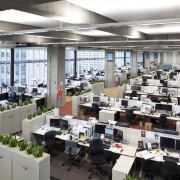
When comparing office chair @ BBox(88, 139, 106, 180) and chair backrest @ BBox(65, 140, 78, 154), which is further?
chair backrest @ BBox(65, 140, 78, 154)

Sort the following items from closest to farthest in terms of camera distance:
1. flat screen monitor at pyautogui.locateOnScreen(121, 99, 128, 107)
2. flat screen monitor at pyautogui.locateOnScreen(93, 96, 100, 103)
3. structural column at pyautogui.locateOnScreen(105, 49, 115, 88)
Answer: flat screen monitor at pyautogui.locateOnScreen(121, 99, 128, 107)
flat screen monitor at pyautogui.locateOnScreen(93, 96, 100, 103)
structural column at pyautogui.locateOnScreen(105, 49, 115, 88)

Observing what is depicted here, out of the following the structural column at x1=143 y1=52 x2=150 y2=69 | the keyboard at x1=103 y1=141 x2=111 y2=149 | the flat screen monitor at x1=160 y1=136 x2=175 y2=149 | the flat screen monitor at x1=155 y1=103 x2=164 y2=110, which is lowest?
the keyboard at x1=103 y1=141 x2=111 y2=149

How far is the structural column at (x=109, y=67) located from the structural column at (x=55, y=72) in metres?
7.48

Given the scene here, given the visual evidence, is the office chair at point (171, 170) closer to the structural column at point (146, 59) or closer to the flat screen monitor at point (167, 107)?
the flat screen monitor at point (167, 107)

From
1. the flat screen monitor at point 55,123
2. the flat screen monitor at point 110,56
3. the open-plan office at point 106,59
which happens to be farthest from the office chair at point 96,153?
the flat screen monitor at point 110,56

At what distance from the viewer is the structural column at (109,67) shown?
19.7 meters

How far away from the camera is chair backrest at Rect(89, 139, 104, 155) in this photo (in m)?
6.05

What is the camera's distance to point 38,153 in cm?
514

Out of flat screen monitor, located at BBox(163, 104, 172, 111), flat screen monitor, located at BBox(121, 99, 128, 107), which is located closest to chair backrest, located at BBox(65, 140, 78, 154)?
flat screen monitor, located at BBox(121, 99, 128, 107)

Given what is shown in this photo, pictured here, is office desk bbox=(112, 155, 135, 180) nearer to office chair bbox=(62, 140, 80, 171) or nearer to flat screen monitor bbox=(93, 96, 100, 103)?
office chair bbox=(62, 140, 80, 171)

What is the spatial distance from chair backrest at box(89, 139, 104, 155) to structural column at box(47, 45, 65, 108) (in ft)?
23.5

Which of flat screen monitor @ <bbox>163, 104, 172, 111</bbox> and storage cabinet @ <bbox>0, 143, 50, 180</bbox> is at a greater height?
flat screen monitor @ <bbox>163, 104, 172, 111</bbox>

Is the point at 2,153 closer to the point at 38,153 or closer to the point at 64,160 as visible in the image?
the point at 38,153

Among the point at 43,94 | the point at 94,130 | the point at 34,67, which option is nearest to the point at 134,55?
the point at 34,67
